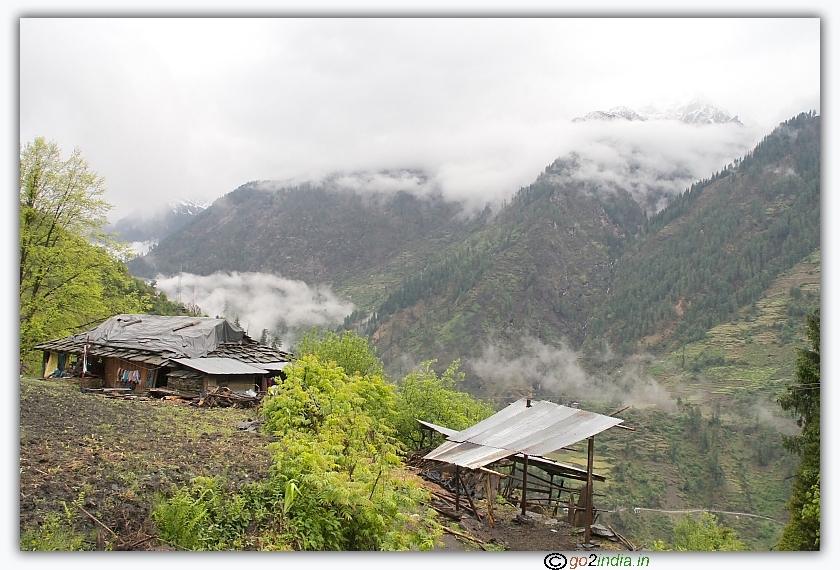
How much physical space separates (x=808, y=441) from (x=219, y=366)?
1587 cm

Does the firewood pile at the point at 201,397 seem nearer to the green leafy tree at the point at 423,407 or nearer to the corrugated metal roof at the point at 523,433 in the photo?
the green leafy tree at the point at 423,407

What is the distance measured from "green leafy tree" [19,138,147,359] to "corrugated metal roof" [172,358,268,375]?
10.5 ft

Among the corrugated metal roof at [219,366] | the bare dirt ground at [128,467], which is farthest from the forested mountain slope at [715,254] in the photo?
the bare dirt ground at [128,467]

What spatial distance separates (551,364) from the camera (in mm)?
115938

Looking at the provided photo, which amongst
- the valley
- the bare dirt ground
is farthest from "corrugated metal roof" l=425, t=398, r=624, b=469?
the valley

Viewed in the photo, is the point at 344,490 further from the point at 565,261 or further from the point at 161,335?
the point at 565,261

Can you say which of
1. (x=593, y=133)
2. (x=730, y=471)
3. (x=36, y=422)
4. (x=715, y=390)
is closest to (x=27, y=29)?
(x=36, y=422)

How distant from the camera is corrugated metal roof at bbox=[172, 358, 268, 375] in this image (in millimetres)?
18297

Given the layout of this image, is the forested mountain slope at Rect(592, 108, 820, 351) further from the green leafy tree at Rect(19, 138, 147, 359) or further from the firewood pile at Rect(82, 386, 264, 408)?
the green leafy tree at Rect(19, 138, 147, 359)

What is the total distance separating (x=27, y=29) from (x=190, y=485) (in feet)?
20.0

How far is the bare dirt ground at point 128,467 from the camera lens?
6441mm

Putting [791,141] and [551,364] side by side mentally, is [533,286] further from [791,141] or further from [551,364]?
[791,141]

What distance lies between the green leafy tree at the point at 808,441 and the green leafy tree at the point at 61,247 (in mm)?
13621

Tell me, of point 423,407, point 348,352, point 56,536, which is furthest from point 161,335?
point 56,536
